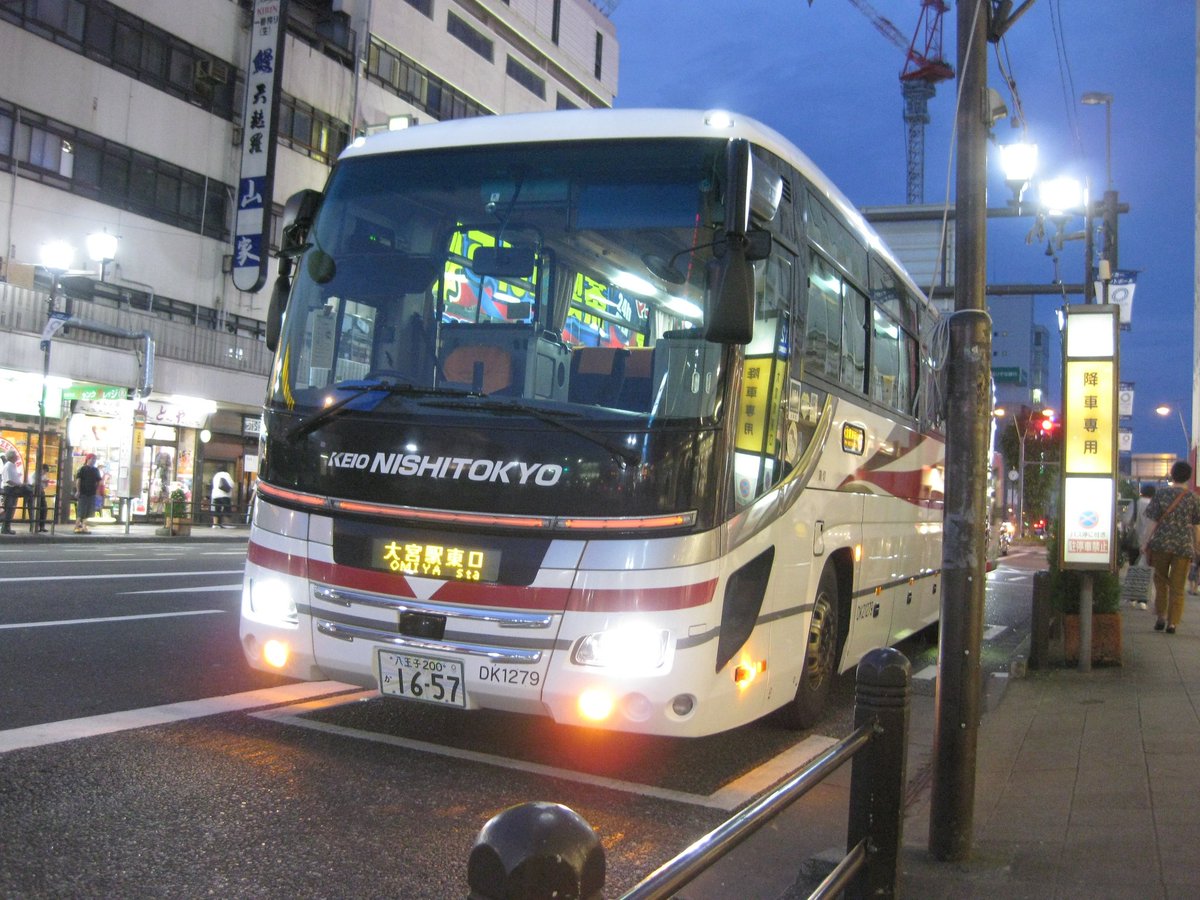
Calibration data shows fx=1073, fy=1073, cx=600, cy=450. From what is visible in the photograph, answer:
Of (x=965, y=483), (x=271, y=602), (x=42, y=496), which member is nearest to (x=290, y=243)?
(x=271, y=602)

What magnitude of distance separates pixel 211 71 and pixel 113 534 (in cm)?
1414

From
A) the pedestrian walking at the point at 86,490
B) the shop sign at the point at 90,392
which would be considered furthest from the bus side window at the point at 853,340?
the shop sign at the point at 90,392

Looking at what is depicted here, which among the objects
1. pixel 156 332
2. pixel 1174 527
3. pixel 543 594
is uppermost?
pixel 156 332

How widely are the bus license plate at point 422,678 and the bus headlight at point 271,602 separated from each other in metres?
0.65

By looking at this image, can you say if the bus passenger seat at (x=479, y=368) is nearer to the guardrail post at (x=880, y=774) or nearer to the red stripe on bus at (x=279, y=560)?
the red stripe on bus at (x=279, y=560)

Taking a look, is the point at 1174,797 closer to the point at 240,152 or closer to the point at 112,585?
the point at 112,585

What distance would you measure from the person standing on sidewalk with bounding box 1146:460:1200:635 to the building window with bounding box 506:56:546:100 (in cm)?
3938

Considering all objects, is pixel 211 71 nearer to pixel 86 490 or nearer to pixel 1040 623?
pixel 86 490

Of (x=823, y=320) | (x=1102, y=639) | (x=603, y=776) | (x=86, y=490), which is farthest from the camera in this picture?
(x=86, y=490)

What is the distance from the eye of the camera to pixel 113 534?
2566cm

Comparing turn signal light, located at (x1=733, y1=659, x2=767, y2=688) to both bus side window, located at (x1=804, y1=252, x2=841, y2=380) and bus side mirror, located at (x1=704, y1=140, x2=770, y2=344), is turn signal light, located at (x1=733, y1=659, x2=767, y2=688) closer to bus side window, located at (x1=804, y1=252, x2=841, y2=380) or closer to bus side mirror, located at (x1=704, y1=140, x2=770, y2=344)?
bus side mirror, located at (x1=704, y1=140, x2=770, y2=344)

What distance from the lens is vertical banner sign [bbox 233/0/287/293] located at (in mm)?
31109

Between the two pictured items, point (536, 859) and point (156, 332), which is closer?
point (536, 859)

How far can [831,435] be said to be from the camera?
7.05 metres
